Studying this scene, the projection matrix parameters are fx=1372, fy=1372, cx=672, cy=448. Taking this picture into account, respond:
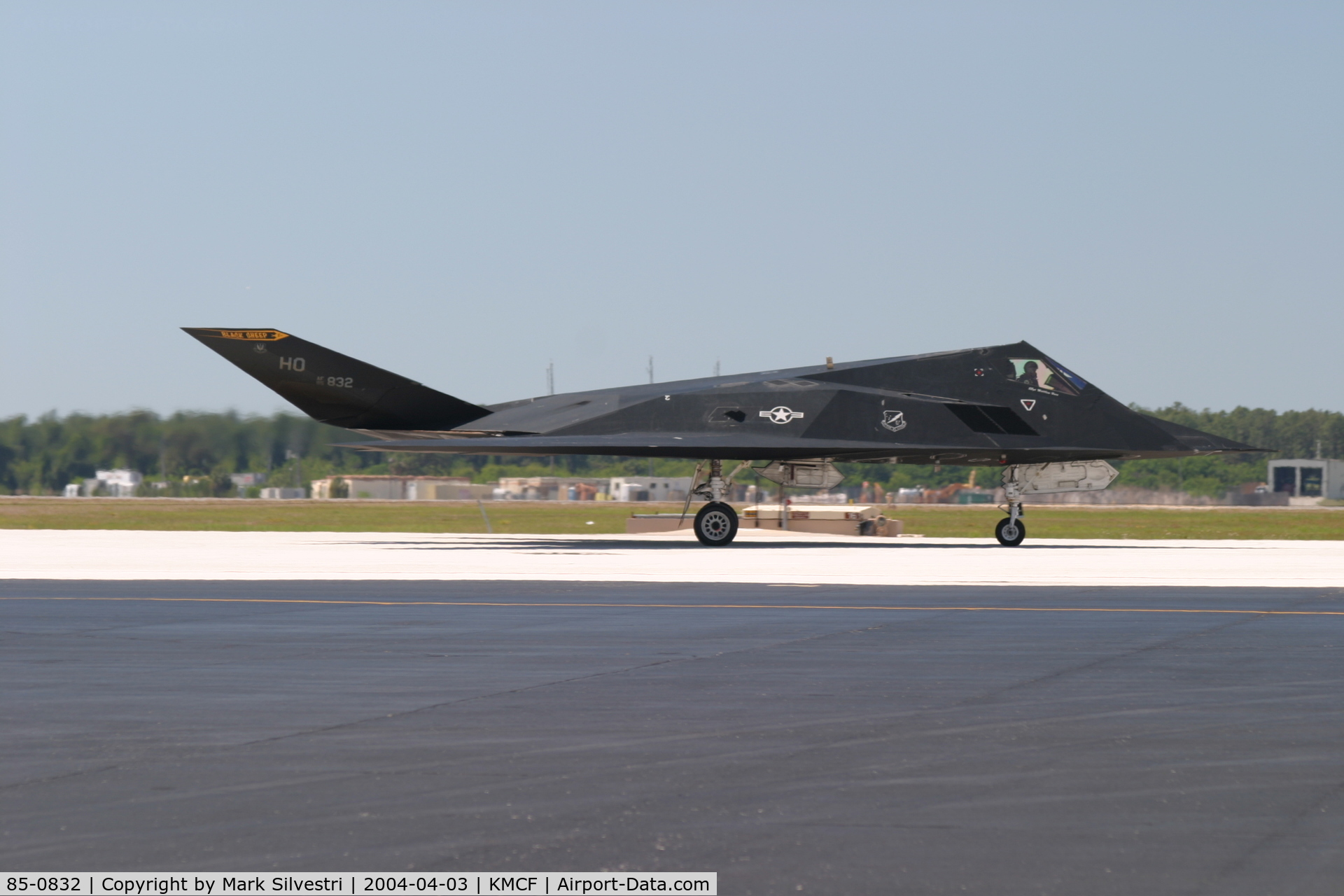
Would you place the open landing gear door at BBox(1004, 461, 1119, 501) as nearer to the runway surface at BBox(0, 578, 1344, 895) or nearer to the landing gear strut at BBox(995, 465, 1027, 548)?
the landing gear strut at BBox(995, 465, 1027, 548)

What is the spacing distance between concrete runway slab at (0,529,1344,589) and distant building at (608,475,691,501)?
79.6 metres

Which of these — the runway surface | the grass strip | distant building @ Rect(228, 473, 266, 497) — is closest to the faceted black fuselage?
the grass strip

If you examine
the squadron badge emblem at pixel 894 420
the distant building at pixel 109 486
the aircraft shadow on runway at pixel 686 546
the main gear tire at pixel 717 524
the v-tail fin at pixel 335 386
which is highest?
the v-tail fin at pixel 335 386

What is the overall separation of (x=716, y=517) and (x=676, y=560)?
560 cm

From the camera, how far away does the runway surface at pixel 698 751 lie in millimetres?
4613

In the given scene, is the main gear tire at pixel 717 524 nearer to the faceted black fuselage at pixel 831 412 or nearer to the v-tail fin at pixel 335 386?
the faceted black fuselage at pixel 831 412

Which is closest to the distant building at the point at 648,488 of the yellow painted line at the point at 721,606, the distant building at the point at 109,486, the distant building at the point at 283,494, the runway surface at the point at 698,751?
the distant building at the point at 283,494

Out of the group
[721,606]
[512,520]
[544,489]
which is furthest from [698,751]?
[544,489]

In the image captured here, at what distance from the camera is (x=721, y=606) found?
1420cm

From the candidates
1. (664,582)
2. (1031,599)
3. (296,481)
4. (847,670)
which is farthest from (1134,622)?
(296,481)

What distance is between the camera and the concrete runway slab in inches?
728

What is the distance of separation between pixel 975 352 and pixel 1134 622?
16.5 meters

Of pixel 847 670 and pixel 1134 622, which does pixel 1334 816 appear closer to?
pixel 847 670
